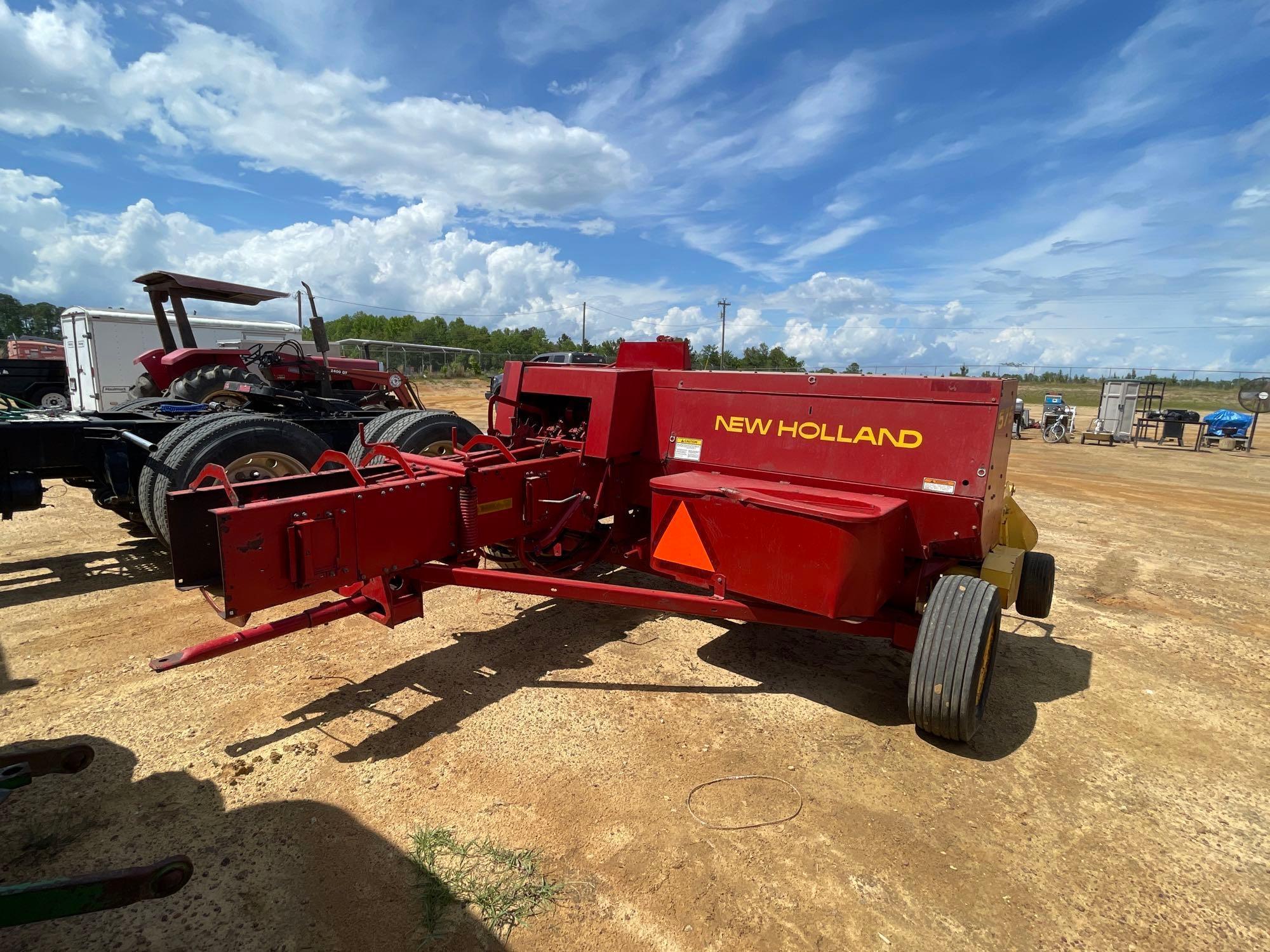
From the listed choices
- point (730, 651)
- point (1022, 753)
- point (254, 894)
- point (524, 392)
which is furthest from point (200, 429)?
point (1022, 753)

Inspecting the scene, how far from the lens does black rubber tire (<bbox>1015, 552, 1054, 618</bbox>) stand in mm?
4289

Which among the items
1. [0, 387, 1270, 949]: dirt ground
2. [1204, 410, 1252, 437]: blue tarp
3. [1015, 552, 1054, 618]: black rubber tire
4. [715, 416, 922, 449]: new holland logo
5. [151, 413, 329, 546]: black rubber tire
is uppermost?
[715, 416, 922, 449]: new holland logo

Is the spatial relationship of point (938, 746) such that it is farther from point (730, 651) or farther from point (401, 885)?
point (401, 885)

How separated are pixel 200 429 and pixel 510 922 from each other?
4.18 metres

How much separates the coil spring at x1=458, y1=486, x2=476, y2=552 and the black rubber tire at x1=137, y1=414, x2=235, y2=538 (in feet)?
7.99

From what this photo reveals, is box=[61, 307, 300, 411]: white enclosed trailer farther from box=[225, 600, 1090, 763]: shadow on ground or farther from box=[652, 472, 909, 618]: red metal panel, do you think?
box=[652, 472, 909, 618]: red metal panel

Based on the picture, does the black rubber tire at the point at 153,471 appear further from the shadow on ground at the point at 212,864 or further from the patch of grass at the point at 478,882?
the patch of grass at the point at 478,882

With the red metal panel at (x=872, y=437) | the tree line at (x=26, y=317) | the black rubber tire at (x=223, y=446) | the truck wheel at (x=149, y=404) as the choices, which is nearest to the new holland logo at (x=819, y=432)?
the red metal panel at (x=872, y=437)

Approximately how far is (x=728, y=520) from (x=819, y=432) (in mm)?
810

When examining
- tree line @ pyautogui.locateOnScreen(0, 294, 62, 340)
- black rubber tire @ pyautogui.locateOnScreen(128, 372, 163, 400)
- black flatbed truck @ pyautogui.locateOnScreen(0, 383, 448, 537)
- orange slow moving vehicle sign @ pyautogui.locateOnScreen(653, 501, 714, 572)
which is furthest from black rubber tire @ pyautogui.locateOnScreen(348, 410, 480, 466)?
tree line @ pyautogui.locateOnScreen(0, 294, 62, 340)

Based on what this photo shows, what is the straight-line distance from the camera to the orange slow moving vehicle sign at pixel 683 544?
3.45 meters

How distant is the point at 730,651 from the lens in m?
4.27

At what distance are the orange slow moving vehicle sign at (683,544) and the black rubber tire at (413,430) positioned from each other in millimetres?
2473

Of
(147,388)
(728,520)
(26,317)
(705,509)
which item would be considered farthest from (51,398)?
(26,317)
